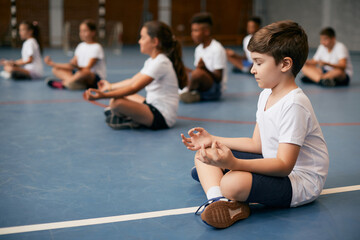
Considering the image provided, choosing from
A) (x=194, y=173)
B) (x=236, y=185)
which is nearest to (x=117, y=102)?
(x=194, y=173)

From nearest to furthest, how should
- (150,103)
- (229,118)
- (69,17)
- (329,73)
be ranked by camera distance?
(150,103)
(229,118)
(329,73)
(69,17)

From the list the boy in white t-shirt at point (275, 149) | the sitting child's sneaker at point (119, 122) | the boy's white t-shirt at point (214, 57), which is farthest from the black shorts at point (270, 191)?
the boy's white t-shirt at point (214, 57)

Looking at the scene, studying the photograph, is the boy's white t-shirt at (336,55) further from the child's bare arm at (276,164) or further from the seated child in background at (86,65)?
the child's bare arm at (276,164)

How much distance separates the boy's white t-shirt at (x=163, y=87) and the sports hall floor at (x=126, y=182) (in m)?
0.17

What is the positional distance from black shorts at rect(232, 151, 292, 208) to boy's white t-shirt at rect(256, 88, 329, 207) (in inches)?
1.4

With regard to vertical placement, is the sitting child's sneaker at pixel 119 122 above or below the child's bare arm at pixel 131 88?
below

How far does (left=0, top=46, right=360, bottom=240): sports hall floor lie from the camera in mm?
1747

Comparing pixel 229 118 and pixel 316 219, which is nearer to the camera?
pixel 316 219

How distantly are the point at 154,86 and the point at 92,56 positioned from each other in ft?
7.27

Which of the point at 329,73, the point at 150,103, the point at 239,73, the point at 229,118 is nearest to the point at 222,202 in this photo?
the point at 150,103

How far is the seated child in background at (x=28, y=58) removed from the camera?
6.33 meters

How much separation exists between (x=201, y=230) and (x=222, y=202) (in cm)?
14

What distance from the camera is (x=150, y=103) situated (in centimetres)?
361

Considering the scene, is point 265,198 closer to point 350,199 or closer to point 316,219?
point 316,219
